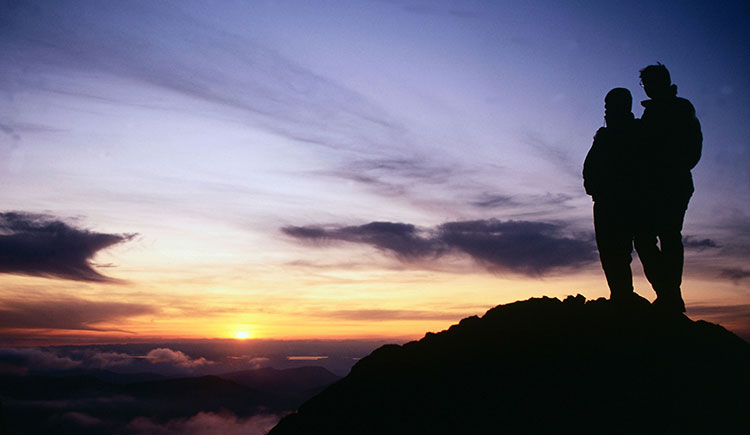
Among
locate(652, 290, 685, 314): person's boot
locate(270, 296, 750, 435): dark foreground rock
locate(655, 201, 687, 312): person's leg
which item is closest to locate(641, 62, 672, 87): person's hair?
locate(655, 201, 687, 312): person's leg

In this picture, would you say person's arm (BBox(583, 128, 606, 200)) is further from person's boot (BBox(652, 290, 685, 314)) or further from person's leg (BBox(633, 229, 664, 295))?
person's boot (BBox(652, 290, 685, 314))

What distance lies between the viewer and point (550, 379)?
871 centimetres

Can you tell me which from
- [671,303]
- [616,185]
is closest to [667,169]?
[616,185]

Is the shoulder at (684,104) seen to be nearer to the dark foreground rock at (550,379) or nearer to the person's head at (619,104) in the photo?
the person's head at (619,104)

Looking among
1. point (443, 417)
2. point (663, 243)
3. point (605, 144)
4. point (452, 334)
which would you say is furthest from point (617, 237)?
point (443, 417)

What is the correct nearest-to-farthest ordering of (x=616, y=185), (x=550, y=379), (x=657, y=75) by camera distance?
(x=550, y=379) < (x=657, y=75) < (x=616, y=185)

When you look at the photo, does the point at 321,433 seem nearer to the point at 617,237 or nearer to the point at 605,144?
the point at 617,237

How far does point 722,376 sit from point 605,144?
5261 mm

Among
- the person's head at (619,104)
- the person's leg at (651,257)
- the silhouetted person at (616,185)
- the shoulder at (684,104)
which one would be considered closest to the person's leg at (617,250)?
the silhouetted person at (616,185)

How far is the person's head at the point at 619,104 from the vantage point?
10.8 metres

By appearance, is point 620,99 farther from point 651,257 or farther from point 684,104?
point 651,257

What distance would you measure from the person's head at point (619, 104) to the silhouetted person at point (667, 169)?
0.34 meters

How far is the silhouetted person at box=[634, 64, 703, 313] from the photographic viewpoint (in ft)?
33.8

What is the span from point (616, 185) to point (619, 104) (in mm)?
1817
